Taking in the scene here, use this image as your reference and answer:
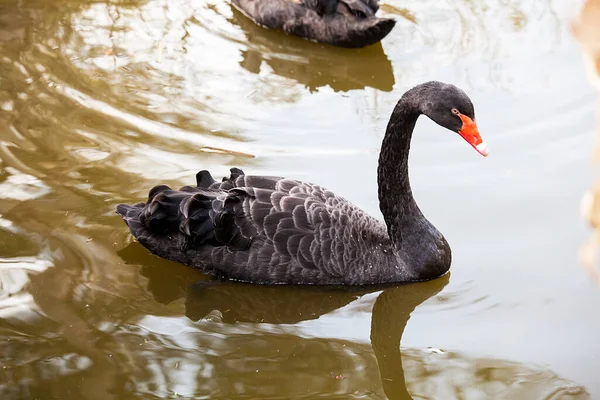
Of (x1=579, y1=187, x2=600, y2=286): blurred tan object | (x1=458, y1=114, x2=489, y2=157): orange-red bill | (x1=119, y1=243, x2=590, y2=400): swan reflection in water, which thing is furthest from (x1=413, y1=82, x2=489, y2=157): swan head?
(x1=579, y1=187, x2=600, y2=286): blurred tan object

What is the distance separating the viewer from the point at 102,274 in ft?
13.1

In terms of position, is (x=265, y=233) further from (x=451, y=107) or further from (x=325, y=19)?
(x=325, y=19)

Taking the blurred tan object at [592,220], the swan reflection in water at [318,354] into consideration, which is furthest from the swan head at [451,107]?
the blurred tan object at [592,220]

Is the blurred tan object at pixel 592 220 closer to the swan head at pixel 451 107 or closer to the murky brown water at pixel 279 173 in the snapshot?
the murky brown water at pixel 279 173

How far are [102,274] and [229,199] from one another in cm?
78

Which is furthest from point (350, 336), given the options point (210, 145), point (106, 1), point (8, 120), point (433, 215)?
point (106, 1)

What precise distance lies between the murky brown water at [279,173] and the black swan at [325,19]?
0.44ft

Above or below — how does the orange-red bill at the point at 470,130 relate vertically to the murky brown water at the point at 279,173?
above

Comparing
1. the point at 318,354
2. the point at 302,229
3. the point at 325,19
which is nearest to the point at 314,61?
the point at 325,19

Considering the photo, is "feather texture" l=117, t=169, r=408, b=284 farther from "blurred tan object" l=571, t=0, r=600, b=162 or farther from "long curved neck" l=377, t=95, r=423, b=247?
"blurred tan object" l=571, t=0, r=600, b=162

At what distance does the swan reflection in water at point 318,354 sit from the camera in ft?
10.7

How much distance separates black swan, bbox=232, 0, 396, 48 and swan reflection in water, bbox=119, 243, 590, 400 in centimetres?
291

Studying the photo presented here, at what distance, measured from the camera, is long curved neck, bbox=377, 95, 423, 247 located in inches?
151

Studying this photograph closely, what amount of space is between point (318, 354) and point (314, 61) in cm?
353
